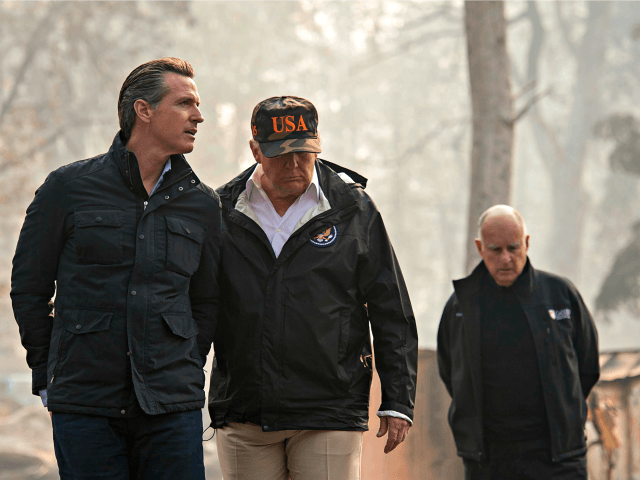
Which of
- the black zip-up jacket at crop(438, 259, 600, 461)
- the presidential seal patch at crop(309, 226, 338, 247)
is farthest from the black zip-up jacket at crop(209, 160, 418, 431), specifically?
the black zip-up jacket at crop(438, 259, 600, 461)

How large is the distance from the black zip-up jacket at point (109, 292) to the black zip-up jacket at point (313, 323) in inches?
16.3

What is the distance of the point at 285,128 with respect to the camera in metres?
3.43

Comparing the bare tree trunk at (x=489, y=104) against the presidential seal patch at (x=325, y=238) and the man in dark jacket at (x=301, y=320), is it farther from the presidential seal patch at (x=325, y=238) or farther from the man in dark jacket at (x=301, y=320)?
the presidential seal patch at (x=325, y=238)

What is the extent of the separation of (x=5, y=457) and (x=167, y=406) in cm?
1324

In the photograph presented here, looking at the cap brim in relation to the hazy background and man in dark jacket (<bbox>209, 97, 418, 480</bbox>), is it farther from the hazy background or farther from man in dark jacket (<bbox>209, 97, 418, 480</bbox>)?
the hazy background

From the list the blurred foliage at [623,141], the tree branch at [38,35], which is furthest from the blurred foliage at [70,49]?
the blurred foliage at [623,141]

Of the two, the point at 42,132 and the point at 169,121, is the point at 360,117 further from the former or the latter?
the point at 169,121

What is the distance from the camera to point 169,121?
299 centimetres

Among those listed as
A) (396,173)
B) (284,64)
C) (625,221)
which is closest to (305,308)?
(284,64)

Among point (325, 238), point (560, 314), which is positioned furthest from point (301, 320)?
point (560, 314)

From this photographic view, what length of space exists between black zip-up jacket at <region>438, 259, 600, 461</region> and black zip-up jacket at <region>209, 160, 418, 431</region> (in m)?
0.98

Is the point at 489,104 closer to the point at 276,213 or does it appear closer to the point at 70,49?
the point at 276,213

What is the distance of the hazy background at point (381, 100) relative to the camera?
21.8 metres

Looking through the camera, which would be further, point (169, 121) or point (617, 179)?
point (617, 179)
